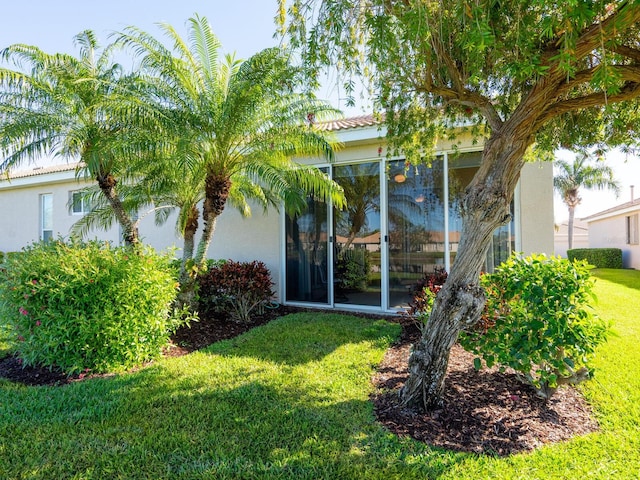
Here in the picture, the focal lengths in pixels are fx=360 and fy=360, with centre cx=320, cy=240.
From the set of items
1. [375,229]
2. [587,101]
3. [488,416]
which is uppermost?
[587,101]

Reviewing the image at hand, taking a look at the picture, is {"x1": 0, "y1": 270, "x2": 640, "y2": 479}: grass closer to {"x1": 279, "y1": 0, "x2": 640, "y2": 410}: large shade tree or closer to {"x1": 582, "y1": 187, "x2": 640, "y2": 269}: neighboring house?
{"x1": 279, "y1": 0, "x2": 640, "y2": 410}: large shade tree

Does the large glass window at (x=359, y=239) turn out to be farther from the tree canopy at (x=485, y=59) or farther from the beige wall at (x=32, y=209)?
the beige wall at (x=32, y=209)

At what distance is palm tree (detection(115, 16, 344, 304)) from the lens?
5984mm

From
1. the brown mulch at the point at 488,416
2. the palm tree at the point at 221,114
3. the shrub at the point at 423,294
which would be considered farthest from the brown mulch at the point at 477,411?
the palm tree at the point at 221,114

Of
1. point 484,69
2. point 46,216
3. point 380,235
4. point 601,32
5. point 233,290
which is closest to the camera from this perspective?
point 601,32

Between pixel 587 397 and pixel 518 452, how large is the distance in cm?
164

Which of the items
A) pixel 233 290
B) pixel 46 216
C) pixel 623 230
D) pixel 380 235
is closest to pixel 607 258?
pixel 623 230

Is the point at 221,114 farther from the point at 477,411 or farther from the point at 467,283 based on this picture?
the point at 477,411

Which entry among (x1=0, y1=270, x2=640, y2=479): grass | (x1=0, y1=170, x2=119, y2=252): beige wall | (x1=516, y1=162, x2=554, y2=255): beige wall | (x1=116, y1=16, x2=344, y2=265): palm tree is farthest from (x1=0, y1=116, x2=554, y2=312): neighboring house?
(x1=0, y1=170, x2=119, y2=252): beige wall

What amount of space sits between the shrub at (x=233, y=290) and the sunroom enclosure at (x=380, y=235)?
132 centimetres

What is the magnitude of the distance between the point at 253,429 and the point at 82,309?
291 cm

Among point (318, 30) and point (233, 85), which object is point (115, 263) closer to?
point (233, 85)

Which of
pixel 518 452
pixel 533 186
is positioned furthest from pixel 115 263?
pixel 533 186

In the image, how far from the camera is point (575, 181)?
88.0ft
